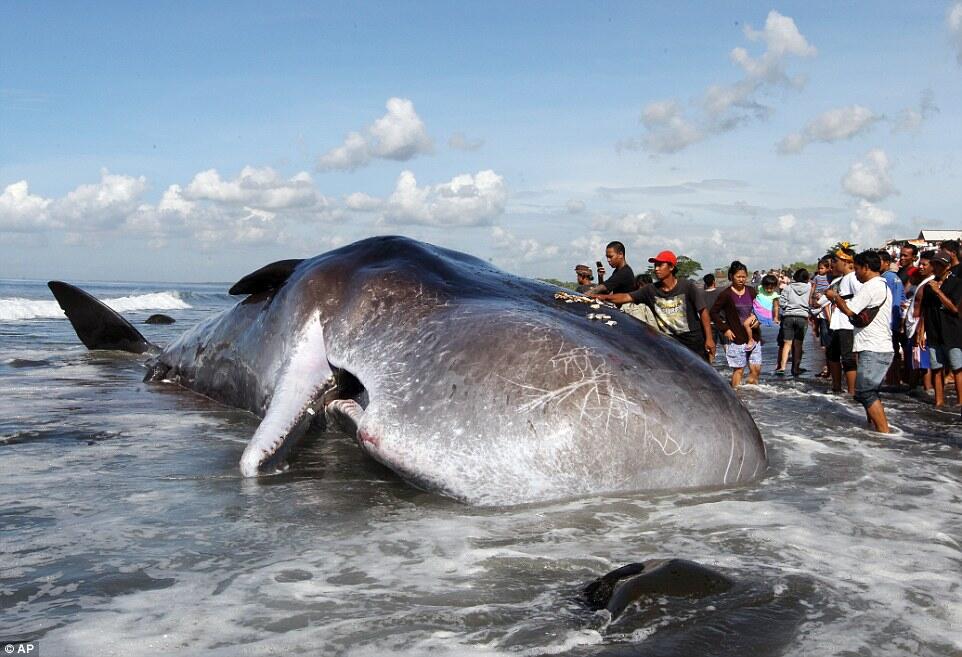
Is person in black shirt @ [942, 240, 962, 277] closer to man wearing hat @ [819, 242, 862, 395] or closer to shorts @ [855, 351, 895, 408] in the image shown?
man wearing hat @ [819, 242, 862, 395]

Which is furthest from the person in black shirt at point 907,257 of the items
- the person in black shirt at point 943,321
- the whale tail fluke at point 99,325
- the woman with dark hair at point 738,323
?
the whale tail fluke at point 99,325

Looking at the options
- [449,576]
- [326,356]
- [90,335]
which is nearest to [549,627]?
[449,576]

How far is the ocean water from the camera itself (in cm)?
308

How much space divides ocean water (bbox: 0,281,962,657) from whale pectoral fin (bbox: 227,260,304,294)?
163 cm

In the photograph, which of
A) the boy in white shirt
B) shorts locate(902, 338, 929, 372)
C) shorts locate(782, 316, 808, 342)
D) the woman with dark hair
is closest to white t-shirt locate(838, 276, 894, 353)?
the boy in white shirt

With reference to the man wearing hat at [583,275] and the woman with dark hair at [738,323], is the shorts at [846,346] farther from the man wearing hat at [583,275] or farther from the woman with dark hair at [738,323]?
the man wearing hat at [583,275]

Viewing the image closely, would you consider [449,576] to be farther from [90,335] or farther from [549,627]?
[90,335]

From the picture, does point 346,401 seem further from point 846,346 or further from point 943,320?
point 943,320

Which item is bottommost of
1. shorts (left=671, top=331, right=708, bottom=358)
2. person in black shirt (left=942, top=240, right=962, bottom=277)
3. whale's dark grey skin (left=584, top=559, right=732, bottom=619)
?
whale's dark grey skin (left=584, top=559, right=732, bottom=619)

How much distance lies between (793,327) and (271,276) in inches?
383

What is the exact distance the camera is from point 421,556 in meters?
3.96

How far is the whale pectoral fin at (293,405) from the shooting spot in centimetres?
551

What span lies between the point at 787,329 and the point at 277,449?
36.0 ft

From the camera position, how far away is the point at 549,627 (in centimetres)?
315
